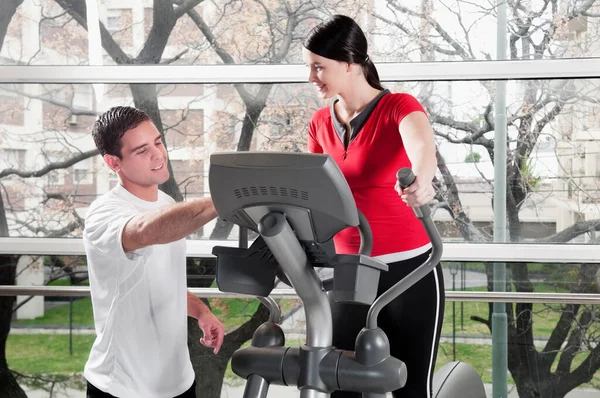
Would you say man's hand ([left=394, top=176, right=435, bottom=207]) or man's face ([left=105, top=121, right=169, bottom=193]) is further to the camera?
man's face ([left=105, top=121, right=169, bottom=193])

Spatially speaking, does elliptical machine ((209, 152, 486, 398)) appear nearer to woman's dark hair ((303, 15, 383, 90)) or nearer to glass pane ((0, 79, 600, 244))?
woman's dark hair ((303, 15, 383, 90))

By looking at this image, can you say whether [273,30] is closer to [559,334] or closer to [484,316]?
[484,316]

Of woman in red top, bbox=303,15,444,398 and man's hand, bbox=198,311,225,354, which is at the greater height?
woman in red top, bbox=303,15,444,398

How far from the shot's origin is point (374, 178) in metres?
1.88

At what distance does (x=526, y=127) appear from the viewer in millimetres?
3002

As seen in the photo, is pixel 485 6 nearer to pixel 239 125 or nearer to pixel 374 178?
pixel 239 125

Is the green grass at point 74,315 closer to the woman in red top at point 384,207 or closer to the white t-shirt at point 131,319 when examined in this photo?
the white t-shirt at point 131,319

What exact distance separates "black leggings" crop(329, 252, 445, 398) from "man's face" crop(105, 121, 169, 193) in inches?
21.3

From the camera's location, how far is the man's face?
1.96 meters

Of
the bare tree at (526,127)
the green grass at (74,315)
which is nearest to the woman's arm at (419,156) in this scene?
the bare tree at (526,127)

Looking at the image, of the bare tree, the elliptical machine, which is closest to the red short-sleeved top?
the elliptical machine

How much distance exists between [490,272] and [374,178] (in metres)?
→ 1.34

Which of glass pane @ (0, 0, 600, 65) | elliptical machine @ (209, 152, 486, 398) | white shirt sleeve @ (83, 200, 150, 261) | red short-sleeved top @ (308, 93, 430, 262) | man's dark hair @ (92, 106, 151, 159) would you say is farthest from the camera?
glass pane @ (0, 0, 600, 65)

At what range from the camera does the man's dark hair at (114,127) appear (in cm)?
198
